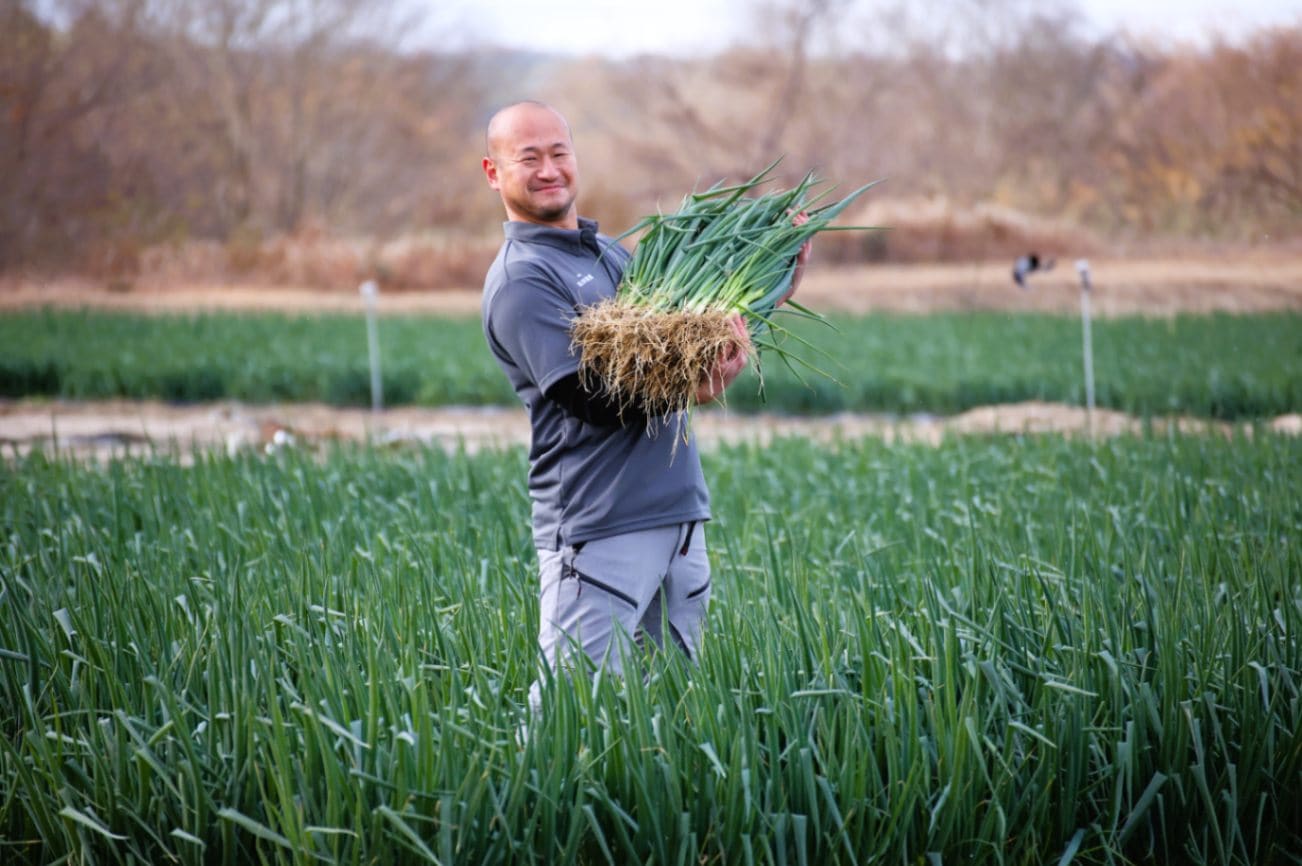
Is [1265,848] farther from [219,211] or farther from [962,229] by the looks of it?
[219,211]

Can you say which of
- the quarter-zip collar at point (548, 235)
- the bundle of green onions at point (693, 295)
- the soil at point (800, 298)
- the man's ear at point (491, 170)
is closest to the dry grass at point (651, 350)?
the bundle of green onions at point (693, 295)

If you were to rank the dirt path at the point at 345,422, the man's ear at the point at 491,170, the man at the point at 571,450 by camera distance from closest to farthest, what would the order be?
the man at the point at 571,450 < the man's ear at the point at 491,170 < the dirt path at the point at 345,422

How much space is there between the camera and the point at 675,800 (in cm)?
225

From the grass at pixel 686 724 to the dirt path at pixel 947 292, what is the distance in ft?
61.3

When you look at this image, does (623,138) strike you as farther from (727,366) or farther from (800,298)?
(727,366)

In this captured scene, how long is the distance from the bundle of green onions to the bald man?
75 millimetres

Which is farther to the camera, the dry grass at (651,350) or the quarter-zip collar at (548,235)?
the quarter-zip collar at (548,235)

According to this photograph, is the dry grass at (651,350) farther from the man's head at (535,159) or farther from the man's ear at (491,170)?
the man's ear at (491,170)

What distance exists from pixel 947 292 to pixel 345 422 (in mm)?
16938

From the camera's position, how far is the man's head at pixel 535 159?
2766 mm

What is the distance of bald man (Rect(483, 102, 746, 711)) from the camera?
273 cm

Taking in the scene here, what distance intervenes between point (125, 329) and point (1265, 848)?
1741 cm

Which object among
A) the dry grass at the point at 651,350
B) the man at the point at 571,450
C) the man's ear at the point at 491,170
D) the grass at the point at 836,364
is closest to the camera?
the dry grass at the point at 651,350

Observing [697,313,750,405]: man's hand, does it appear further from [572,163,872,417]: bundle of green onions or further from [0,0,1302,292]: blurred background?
[0,0,1302,292]: blurred background
